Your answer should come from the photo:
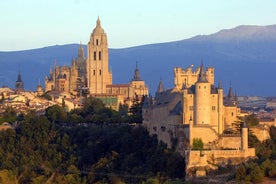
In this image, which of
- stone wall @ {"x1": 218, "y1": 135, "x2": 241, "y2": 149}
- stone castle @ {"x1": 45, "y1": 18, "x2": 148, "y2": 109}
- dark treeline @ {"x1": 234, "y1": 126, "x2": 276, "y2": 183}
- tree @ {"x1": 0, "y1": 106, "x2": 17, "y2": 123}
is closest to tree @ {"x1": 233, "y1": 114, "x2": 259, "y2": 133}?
dark treeline @ {"x1": 234, "y1": 126, "x2": 276, "y2": 183}

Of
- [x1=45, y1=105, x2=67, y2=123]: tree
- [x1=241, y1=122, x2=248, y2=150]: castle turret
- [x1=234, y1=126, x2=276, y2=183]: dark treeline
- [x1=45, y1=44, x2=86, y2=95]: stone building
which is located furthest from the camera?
[x1=45, y1=44, x2=86, y2=95]: stone building

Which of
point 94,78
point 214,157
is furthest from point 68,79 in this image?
point 214,157

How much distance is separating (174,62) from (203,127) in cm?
13677

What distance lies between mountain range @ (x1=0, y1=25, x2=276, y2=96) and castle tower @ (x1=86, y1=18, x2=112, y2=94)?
248 feet

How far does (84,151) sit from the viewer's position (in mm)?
55281

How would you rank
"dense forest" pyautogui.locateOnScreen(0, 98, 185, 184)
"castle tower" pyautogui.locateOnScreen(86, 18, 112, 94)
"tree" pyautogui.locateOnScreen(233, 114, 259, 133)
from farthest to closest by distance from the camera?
"castle tower" pyautogui.locateOnScreen(86, 18, 112, 94)
"dense forest" pyautogui.locateOnScreen(0, 98, 185, 184)
"tree" pyautogui.locateOnScreen(233, 114, 259, 133)

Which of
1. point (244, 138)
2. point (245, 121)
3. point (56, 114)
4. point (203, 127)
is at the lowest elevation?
point (244, 138)

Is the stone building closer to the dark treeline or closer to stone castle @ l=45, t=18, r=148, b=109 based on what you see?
stone castle @ l=45, t=18, r=148, b=109

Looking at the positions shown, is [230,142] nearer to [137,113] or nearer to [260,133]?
[260,133]

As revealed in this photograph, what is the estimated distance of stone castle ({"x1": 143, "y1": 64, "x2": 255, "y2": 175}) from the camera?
1817 inches

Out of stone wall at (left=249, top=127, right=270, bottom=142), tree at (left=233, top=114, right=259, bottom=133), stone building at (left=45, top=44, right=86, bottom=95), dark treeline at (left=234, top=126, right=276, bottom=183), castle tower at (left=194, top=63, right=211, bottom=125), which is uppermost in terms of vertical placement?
stone building at (left=45, top=44, right=86, bottom=95)

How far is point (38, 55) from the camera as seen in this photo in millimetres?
195625

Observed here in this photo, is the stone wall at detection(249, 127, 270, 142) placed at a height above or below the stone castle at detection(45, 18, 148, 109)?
below

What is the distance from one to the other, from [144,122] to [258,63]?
134523mm
